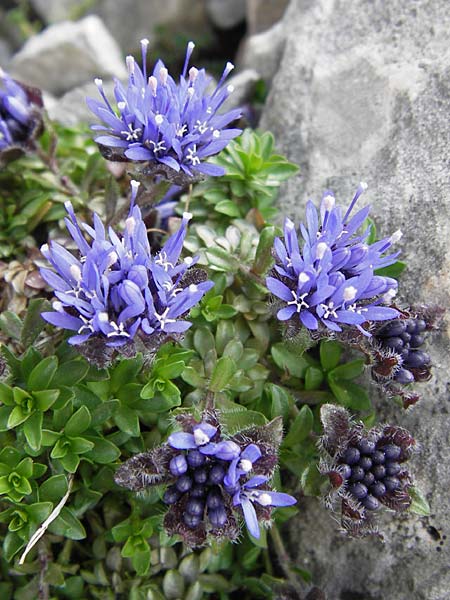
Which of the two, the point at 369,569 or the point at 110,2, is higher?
the point at 110,2

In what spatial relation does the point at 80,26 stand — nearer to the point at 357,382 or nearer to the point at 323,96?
the point at 323,96

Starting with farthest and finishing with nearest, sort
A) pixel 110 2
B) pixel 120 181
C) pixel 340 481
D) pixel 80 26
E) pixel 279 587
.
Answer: pixel 110 2
pixel 80 26
pixel 120 181
pixel 279 587
pixel 340 481

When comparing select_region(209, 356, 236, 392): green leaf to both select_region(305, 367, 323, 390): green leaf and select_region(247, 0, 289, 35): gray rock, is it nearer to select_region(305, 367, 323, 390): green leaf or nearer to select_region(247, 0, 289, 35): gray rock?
select_region(305, 367, 323, 390): green leaf

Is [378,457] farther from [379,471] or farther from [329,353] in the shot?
[329,353]

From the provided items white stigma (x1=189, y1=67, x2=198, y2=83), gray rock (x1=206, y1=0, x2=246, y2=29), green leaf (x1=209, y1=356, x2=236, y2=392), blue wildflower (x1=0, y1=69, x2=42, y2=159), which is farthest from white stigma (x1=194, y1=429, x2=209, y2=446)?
gray rock (x1=206, y1=0, x2=246, y2=29)

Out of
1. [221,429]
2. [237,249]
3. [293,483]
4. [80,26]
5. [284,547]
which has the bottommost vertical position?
[284,547]

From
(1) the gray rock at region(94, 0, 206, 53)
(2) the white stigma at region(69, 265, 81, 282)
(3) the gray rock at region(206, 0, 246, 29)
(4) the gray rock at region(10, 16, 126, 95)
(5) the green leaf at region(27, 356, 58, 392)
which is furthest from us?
(1) the gray rock at region(94, 0, 206, 53)

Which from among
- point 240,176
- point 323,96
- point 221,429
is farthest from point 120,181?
point 221,429

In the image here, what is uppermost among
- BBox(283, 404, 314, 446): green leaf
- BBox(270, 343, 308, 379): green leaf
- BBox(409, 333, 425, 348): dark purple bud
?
BBox(409, 333, 425, 348): dark purple bud

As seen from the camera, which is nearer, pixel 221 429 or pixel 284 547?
pixel 221 429
